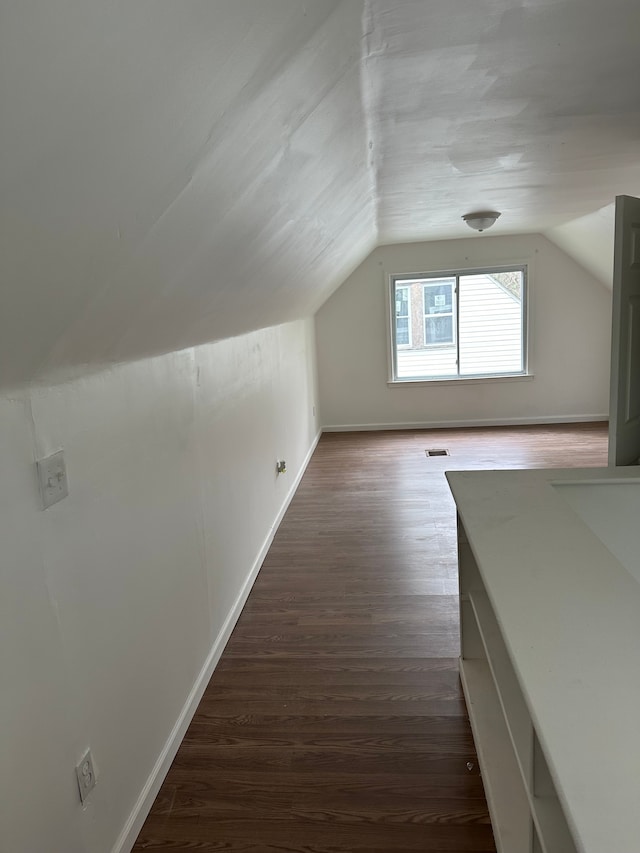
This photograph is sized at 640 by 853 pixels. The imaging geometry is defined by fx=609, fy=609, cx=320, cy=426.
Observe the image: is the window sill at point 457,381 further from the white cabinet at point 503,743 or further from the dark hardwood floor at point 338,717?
the white cabinet at point 503,743

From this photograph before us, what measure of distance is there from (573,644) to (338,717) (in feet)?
4.52

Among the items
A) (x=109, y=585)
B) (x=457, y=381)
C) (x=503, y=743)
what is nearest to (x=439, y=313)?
(x=457, y=381)

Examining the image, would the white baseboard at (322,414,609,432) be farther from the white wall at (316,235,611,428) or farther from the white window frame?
the white window frame

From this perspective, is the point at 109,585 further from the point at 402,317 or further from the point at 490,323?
the point at 490,323

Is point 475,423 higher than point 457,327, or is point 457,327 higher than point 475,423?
point 457,327

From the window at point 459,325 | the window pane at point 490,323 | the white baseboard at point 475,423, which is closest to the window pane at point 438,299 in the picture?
the window at point 459,325

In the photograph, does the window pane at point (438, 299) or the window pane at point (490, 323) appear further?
the window pane at point (438, 299)

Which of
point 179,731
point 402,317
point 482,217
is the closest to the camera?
point 179,731

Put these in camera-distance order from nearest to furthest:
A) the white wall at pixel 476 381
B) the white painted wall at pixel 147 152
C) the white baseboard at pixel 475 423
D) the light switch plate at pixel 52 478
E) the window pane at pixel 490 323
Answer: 1. the white painted wall at pixel 147 152
2. the light switch plate at pixel 52 478
3. the white wall at pixel 476 381
4. the window pane at pixel 490 323
5. the white baseboard at pixel 475 423

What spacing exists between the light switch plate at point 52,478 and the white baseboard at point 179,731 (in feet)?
3.22

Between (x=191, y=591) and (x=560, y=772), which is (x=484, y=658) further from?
(x=560, y=772)

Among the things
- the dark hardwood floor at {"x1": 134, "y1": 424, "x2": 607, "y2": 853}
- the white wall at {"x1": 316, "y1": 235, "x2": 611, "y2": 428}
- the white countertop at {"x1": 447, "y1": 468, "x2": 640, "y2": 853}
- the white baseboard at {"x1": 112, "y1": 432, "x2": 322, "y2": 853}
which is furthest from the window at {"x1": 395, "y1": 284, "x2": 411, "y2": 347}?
the white countertop at {"x1": 447, "y1": 468, "x2": 640, "y2": 853}

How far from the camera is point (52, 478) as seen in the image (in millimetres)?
1380

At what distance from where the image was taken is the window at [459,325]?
6547mm
